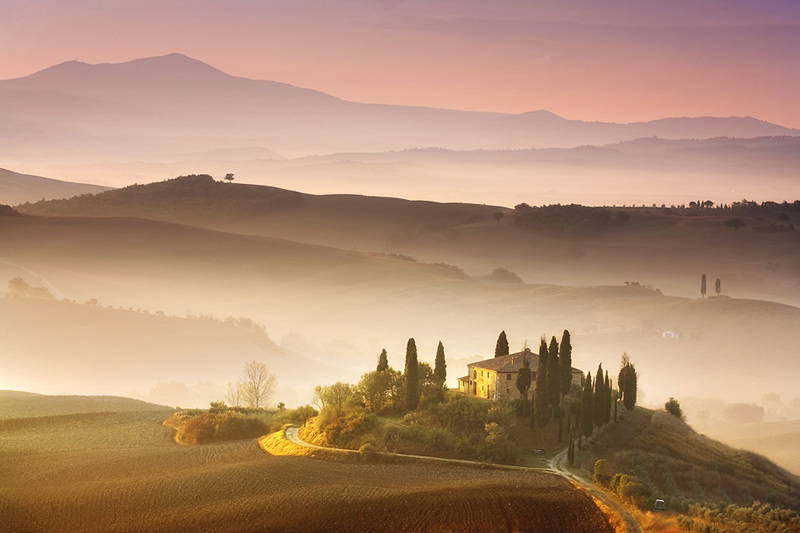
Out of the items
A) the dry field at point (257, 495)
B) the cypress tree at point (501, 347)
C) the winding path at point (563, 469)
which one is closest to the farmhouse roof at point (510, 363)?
the cypress tree at point (501, 347)

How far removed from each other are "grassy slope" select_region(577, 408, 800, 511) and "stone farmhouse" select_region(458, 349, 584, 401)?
938 cm

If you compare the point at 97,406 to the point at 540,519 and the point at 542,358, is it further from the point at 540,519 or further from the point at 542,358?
the point at 540,519

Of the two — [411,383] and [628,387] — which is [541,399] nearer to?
[411,383]

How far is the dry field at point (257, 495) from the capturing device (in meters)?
62.0

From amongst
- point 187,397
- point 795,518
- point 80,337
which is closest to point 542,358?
point 795,518

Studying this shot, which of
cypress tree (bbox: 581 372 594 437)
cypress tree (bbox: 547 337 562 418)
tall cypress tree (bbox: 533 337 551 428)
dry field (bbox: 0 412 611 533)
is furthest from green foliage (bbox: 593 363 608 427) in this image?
dry field (bbox: 0 412 611 533)

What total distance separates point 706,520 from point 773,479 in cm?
3219

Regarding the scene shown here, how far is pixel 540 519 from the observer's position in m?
63.3

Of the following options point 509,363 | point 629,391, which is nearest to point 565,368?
point 509,363

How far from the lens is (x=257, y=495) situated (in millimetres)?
67500

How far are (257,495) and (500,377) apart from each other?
33.4 metres

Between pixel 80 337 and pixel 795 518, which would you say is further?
pixel 80 337

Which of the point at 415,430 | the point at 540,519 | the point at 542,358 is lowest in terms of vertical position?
the point at 540,519

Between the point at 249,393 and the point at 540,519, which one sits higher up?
the point at 249,393
